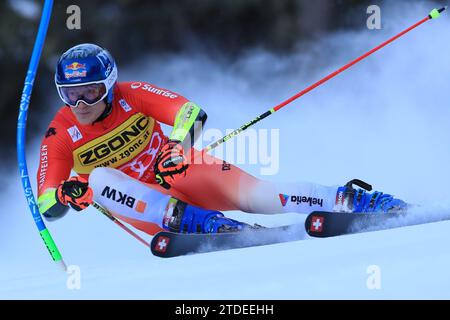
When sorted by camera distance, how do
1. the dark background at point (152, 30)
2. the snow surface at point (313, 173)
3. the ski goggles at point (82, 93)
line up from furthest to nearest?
the dark background at point (152, 30)
the ski goggles at point (82, 93)
the snow surface at point (313, 173)

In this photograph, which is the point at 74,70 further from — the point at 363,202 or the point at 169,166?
the point at 363,202

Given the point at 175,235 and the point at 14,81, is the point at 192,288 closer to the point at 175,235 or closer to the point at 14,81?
the point at 175,235

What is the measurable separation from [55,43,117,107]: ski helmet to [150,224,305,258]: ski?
71 centimetres

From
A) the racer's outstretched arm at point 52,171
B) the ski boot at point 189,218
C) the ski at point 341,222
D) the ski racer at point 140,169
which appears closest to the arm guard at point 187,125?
the ski racer at point 140,169

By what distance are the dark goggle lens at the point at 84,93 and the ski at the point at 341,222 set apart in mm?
1129

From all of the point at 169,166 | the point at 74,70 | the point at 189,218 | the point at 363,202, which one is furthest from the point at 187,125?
the point at 363,202

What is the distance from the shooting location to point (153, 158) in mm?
4840

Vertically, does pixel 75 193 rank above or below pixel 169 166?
below

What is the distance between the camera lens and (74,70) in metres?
4.50

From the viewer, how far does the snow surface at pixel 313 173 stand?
11.8 ft

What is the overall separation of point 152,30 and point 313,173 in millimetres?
2238

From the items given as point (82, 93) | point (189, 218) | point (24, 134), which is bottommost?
point (189, 218)

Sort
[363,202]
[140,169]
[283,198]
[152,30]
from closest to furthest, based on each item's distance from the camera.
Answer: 1. [363,202]
2. [283,198]
3. [140,169]
4. [152,30]

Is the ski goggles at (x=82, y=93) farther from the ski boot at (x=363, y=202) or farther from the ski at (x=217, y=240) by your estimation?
the ski boot at (x=363, y=202)
